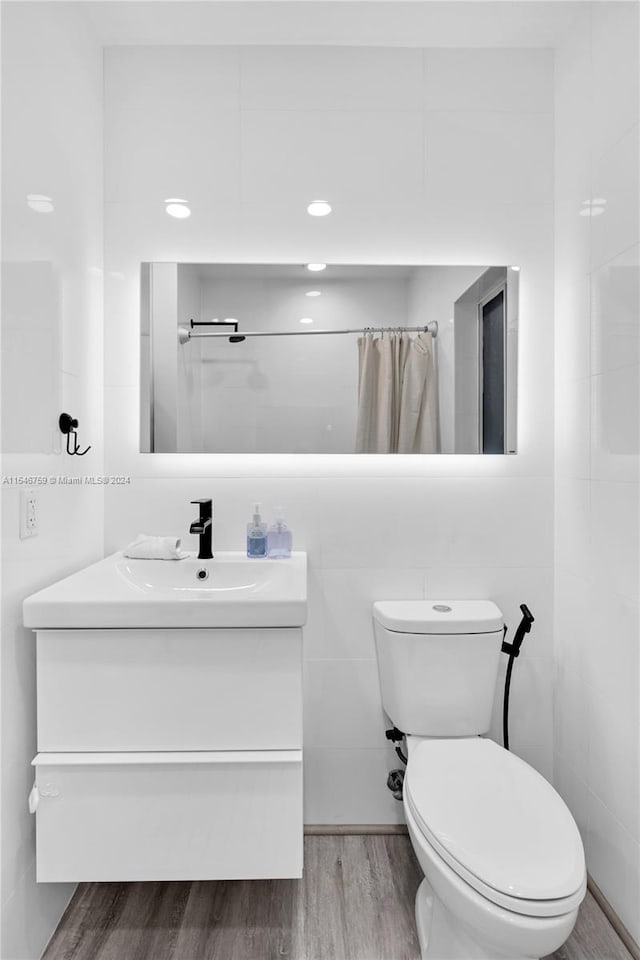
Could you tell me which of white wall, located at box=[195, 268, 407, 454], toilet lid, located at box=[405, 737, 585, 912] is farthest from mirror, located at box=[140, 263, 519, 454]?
toilet lid, located at box=[405, 737, 585, 912]

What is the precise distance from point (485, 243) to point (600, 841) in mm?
1737

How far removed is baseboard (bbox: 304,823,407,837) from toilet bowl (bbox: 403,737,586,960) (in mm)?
356

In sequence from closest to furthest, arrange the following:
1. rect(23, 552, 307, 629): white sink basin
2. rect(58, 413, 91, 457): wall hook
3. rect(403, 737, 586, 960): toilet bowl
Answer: rect(403, 737, 586, 960): toilet bowl, rect(23, 552, 307, 629): white sink basin, rect(58, 413, 91, 457): wall hook

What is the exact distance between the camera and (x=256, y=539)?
67.8 inches

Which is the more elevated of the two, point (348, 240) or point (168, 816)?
point (348, 240)

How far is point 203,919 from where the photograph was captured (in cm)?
150

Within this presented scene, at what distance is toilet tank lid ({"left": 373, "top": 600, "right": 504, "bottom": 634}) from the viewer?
64.1 inches

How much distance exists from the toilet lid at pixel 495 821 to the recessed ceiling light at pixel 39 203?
1583 millimetres

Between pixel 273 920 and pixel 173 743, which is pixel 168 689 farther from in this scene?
pixel 273 920

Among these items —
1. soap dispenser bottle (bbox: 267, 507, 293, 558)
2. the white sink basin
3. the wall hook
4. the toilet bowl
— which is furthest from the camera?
soap dispenser bottle (bbox: 267, 507, 293, 558)

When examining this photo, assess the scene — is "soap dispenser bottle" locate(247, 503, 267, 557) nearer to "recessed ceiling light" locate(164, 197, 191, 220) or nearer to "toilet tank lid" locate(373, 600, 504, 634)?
"toilet tank lid" locate(373, 600, 504, 634)

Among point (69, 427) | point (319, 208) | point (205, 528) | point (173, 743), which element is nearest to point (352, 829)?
point (173, 743)

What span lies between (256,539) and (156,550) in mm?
283

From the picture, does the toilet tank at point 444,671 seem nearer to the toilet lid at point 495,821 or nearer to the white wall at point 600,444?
the toilet lid at point 495,821
